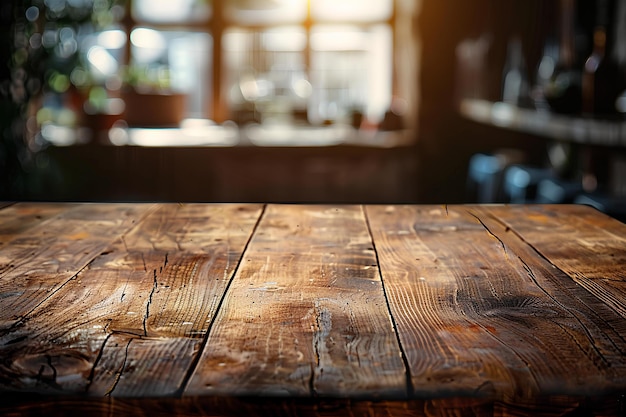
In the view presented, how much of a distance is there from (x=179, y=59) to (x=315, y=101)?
1.10 metres

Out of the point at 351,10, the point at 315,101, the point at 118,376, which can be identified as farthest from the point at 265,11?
the point at 118,376

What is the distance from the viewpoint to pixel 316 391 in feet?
2.10

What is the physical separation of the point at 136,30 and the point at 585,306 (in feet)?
18.6

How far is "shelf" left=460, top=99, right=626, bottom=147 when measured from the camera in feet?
8.13

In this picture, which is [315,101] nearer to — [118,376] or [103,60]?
[103,60]

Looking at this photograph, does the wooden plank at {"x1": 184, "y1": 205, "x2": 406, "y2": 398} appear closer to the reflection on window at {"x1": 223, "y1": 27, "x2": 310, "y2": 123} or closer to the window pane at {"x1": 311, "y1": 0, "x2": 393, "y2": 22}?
the window pane at {"x1": 311, "y1": 0, "x2": 393, "y2": 22}

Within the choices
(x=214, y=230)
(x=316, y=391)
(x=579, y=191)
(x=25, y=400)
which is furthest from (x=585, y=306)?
(x=579, y=191)

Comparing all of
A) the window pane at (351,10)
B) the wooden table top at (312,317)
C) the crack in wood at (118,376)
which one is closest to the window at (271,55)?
the window pane at (351,10)

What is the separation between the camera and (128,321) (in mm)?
845

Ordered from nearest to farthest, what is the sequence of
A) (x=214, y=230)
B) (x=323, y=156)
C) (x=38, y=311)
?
(x=38, y=311) < (x=214, y=230) < (x=323, y=156)

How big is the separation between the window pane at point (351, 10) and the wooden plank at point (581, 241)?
4.53 m

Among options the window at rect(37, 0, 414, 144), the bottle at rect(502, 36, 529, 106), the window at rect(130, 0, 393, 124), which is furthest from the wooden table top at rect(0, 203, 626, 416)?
the window at rect(130, 0, 393, 124)

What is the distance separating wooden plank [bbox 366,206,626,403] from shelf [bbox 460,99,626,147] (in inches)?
51.4

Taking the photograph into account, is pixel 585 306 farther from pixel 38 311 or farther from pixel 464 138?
pixel 464 138
